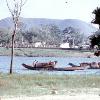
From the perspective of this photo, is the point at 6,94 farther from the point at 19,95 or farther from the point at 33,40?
the point at 33,40

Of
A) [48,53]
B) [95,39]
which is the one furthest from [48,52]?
[95,39]

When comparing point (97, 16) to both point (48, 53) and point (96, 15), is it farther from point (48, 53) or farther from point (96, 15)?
point (48, 53)

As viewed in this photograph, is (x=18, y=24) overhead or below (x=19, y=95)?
overhead

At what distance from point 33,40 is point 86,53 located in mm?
41233

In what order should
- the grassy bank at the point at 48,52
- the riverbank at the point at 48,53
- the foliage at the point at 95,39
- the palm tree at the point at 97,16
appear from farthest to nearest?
1. the grassy bank at the point at 48,52
2. the riverbank at the point at 48,53
3. the foliage at the point at 95,39
4. the palm tree at the point at 97,16

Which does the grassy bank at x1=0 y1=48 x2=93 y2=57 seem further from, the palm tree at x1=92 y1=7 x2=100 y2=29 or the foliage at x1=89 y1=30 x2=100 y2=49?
the palm tree at x1=92 y1=7 x2=100 y2=29

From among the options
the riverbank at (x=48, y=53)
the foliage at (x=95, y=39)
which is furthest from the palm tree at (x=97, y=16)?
the riverbank at (x=48, y=53)

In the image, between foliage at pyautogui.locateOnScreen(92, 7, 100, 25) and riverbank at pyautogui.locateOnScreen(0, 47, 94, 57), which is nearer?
foliage at pyautogui.locateOnScreen(92, 7, 100, 25)

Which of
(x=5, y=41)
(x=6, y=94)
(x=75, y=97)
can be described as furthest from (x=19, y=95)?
(x=5, y=41)

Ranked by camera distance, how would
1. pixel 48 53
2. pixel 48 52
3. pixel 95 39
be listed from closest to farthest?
pixel 95 39 → pixel 48 53 → pixel 48 52

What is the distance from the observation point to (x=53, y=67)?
2522 inches

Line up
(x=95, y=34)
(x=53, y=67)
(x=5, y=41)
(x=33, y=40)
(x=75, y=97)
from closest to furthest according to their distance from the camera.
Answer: (x=75, y=97) → (x=95, y=34) → (x=53, y=67) → (x=5, y=41) → (x=33, y=40)

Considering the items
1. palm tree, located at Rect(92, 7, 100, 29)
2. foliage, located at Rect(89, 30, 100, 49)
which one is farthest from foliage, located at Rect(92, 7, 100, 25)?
foliage, located at Rect(89, 30, 100, 49)

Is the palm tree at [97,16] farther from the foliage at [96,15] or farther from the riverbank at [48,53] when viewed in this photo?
the riverbank at [48,53]
